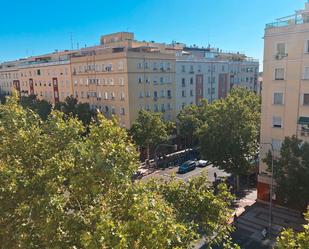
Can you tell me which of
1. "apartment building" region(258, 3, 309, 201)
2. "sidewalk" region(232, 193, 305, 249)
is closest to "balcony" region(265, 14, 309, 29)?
"apartment building" region(258, 3, 309, 201)

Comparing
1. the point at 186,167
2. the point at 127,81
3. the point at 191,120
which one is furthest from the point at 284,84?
the point at 127,81

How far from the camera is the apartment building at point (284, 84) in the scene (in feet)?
95.0

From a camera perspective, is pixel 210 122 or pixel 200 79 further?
pixel 200 79

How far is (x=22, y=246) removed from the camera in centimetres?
1251

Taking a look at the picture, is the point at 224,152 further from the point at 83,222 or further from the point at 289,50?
the point at 83,222

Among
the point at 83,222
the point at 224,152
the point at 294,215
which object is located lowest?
the point at 294,215

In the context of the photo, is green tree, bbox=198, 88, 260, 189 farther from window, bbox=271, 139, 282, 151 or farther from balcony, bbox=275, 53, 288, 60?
balcony, bbox=275, 53, 288, 60

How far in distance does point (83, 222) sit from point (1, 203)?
4.26 meters

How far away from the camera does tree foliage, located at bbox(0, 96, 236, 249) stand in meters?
10.8

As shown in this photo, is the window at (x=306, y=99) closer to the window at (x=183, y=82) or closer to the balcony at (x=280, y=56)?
the balcony at (x=280, y=56)

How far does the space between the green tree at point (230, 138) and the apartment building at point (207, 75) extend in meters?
23.9

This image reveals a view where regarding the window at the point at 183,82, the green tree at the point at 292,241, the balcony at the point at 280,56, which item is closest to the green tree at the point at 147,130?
the window at the point at 183,82

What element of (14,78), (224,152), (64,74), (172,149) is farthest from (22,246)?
(14,78)

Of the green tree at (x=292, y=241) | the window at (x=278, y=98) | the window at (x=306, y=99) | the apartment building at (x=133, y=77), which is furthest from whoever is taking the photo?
the apartment building at (x=133, y=77)
